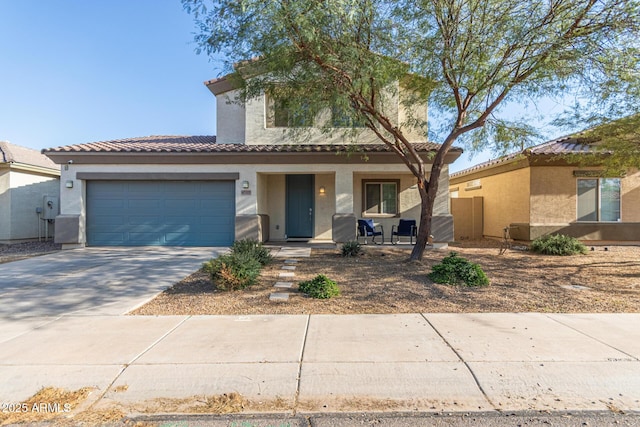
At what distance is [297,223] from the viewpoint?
49.4ft

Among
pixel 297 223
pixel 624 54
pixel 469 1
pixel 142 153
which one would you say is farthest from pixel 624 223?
pixel 142 153

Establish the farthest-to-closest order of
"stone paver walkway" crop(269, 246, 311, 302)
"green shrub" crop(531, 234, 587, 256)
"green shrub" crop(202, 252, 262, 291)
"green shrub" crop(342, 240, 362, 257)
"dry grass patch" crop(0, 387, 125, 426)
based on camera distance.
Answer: "green shrub" crop(531, 234, 587, 256), "green shrub" crop(342, 240, 362, 257), "green shrub" crop(202, 252, 262, 291), "stone paver walkway" crop(269, 246, 311, 302), "dry grass patch" crop(0, 387, 125, 426)

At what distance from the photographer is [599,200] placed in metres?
13.8

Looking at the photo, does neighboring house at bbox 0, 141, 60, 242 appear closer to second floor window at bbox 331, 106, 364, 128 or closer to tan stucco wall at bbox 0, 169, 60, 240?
tan stucco wall at bbox 0, 169, 60, 240

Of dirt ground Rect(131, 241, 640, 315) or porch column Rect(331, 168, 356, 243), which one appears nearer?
dirt ground Rect(131, 241, 640, 315)

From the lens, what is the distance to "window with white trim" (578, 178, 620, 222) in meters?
13.8

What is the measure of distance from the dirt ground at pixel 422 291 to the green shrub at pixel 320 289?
157 mm

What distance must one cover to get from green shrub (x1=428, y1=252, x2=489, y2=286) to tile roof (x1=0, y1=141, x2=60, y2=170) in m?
16.8

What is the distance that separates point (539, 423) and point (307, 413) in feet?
6.24

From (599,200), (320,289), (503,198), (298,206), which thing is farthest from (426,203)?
(599,200)

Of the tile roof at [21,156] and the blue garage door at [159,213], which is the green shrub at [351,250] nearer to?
the blue garage door at [159,213]

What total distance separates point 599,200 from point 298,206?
38.8ft

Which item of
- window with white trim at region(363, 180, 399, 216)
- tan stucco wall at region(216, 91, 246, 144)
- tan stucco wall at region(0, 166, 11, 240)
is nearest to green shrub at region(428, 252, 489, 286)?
window with white trim at region(363, 180, 399, 216)

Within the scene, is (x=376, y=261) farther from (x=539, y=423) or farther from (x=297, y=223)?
(x=539, y=423)
